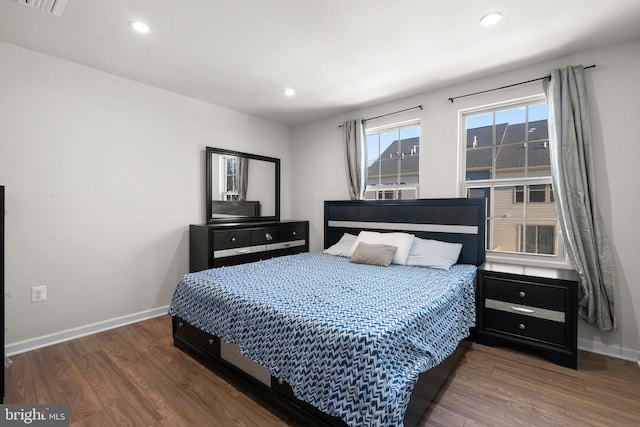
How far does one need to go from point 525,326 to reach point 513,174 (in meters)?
1.40

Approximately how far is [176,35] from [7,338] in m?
2.74

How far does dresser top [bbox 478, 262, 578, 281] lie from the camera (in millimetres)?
2305

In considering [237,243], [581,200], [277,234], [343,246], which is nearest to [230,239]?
[237,243]

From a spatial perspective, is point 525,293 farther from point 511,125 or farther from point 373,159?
point 373,159

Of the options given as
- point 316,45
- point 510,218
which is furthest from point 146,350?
point 510,218

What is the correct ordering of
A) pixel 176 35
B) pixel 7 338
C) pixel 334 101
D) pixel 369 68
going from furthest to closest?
1. pixel 334 101
2. pixel 369 68
3. pixel 7 338
4. pixel 176 35

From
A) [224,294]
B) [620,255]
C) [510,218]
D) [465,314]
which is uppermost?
[510,218]

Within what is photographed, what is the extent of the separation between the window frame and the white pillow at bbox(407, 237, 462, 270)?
1.40 ft

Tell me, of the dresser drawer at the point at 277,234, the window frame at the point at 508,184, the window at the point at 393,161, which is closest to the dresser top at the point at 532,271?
the window frame at the point at 508,184

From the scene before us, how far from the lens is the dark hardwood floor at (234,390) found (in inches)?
65.2

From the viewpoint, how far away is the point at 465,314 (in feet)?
7.36

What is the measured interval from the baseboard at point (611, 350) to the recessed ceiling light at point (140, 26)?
4218 millimetres

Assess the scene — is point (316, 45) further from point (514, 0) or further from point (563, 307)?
point (563, 307)

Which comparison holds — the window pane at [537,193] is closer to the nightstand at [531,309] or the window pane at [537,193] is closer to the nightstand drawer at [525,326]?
the nightstand at [531,309]
